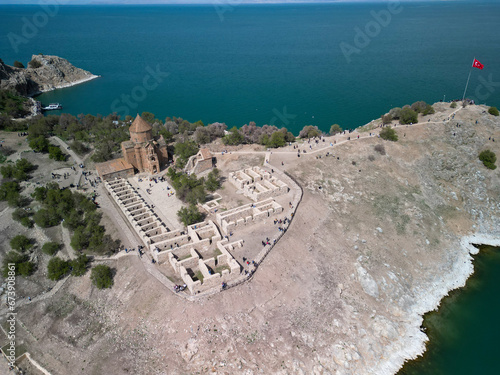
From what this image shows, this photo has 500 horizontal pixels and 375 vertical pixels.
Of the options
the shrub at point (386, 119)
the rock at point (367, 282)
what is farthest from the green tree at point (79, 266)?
the shrub at point (386, 119)

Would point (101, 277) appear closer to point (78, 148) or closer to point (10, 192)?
point (10, 192)

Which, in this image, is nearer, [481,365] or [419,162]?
[481,365]

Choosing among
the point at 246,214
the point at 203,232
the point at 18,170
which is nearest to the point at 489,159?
the point at 246,214

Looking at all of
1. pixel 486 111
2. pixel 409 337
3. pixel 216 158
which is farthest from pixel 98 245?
pixel 486 111

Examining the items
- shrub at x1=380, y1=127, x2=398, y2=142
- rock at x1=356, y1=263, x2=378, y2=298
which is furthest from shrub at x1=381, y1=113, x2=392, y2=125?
rock at x1=356, y1=263, x2=378, y2=298

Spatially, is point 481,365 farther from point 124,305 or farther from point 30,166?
point 30,166

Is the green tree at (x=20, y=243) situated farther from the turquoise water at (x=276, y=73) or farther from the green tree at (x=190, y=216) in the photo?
the turquoise water at (x=276, y=73)

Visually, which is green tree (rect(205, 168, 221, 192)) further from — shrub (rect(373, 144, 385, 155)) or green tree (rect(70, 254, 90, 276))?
shrub (rect(373, 144, 385, 155))
